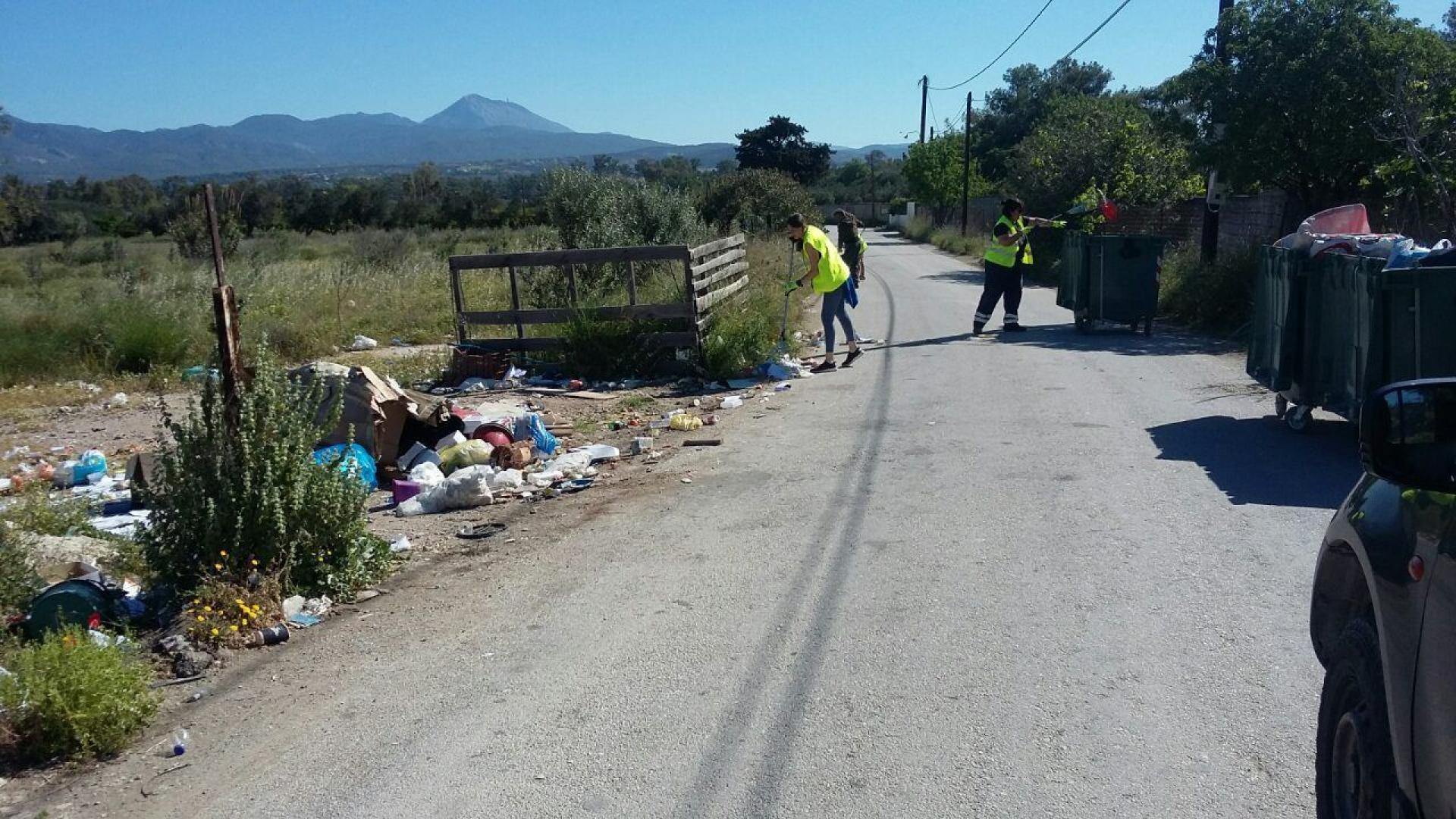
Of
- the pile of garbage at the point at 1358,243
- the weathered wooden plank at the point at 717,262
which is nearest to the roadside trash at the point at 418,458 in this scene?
the weathered wooden plank at the point at 717,262

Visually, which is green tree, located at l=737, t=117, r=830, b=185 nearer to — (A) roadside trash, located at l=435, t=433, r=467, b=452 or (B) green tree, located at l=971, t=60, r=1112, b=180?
(B) green tree, located at l=971, t=60, r=1112, b=180

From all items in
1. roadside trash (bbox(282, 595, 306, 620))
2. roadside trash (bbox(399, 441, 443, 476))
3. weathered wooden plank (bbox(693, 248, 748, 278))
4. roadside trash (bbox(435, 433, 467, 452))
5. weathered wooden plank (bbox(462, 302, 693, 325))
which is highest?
weathered wooden plank (bbox(693, 248, 748, 278))

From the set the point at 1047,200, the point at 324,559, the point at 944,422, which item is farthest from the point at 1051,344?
the point at 1047,200

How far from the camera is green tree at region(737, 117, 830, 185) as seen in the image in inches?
3078

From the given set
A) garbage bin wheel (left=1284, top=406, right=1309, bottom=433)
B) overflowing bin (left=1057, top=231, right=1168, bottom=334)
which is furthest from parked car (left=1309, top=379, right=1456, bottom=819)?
overflowing bin (left=1057, top=231, right=1168, bottom=334)

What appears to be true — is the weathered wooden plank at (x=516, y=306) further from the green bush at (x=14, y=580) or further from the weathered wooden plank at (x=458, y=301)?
the green bush at (x=14, y=580)

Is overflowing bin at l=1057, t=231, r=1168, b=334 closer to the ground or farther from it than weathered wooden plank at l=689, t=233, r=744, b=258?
closer to the ground

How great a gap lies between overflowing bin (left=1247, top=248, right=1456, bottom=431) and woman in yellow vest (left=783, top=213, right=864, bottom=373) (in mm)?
4558

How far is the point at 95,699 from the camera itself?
15.1 ft

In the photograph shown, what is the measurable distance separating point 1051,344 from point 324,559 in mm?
10604

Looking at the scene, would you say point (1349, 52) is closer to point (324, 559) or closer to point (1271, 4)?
point (1271, 4)

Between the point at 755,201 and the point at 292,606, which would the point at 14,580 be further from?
the point at 755,201

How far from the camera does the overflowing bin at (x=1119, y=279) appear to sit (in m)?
15.1

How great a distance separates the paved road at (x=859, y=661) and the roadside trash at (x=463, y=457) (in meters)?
1.54
